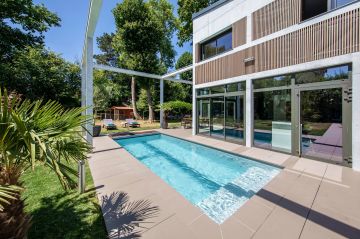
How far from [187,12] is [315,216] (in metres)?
19.2

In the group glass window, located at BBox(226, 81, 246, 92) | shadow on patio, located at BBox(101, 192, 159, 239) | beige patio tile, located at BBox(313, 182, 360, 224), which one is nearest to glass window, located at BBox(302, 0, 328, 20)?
glass window, located at BBox(226, 81, 246, 92)

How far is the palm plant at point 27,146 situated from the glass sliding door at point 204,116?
868cm

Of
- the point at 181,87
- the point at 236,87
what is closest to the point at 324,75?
the point at 236,87

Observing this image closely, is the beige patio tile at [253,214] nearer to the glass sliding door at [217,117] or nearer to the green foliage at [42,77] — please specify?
the glass sliding door at [217,117]

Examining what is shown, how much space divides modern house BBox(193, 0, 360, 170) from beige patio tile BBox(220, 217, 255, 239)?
4.64 meters

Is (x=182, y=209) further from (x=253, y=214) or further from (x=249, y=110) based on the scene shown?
(x=249, y=110)

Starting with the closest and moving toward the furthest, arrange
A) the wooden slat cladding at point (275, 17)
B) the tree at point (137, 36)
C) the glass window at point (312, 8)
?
the glass window at point (312, 8), the wooden slat cladding at point (275, 17), the tree at point (137, 36)

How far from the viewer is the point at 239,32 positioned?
799 centimetres

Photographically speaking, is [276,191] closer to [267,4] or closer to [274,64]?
[274,64]

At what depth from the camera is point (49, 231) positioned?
2.57 m

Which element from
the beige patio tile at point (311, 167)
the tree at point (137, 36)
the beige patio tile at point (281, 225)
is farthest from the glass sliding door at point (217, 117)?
the tree at point (137, 36)

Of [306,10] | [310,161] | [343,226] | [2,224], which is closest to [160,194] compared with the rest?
[2,224]

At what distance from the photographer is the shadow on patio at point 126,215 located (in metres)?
2.54

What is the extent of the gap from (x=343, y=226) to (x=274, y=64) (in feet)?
18.7
